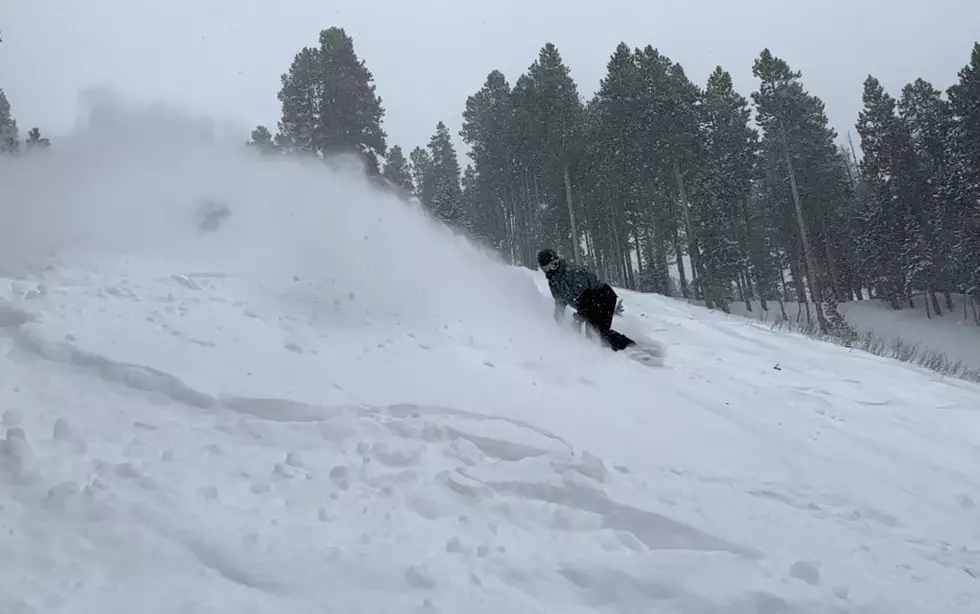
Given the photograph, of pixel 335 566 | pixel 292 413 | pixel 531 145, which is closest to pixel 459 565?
pixel 335 566

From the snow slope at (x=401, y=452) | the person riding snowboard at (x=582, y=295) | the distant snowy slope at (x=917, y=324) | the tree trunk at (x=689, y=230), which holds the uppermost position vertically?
the tree trunk at (x=689, y=230)

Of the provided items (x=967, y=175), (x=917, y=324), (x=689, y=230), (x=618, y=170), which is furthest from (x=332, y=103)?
(x=917, y=324)

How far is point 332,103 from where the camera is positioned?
1164 inches

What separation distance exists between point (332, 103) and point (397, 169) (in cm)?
1283

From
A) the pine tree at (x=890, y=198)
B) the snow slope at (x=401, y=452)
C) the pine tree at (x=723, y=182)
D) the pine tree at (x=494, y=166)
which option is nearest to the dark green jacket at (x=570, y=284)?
the snow slope at (x=401, y=452)

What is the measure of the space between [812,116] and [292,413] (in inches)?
1606

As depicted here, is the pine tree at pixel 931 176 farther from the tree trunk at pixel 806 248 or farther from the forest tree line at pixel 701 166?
the tree trunk at pixel 806 248

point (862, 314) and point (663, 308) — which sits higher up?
point (663, 308)

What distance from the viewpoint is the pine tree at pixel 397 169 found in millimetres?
39844

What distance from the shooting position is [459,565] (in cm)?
353

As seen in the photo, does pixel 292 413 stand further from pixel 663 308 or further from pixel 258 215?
pixel 663 308

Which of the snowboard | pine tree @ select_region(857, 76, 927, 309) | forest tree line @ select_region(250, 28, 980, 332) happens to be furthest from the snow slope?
pine tree @ select_region(857, 76, 927, 309)

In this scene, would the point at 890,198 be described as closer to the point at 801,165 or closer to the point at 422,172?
the point at 801,165

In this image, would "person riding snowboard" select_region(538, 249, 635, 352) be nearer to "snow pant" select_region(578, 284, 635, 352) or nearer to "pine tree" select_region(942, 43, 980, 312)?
"snow pant" select_region(578, 284, 635, 352)
